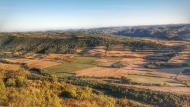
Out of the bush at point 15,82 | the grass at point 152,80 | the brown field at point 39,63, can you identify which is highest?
the bush at point 15,82

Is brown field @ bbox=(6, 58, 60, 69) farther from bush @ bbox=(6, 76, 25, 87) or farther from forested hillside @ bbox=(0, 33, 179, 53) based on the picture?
bush @ bbox=(6, 76, 25, 87)

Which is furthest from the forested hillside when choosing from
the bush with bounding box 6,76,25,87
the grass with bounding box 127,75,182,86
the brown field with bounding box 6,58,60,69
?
the bush with bounding box 6,76,25,87

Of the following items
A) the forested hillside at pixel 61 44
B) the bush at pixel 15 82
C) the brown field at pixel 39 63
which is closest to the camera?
the bush at pixel 15 82

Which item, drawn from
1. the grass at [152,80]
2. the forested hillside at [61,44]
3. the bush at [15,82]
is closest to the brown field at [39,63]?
the grass at [152,80]

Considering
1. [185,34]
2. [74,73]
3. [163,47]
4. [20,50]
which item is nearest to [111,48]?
[163,47]

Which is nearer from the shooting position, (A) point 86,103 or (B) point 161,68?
(A) point 86,103

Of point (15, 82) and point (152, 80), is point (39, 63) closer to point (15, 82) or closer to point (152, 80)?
point (152, 80)

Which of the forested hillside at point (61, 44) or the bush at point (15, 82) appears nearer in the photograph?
the bush at point (15, 82)

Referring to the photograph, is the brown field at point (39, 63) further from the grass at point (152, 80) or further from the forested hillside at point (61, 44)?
the forested hillside at point (61, 44)

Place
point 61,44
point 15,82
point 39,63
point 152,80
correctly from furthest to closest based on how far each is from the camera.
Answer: point 61,44
point 39,63
point 152,80
point 15,82

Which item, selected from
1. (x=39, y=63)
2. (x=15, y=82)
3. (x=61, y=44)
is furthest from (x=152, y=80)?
(x=61, y=44)

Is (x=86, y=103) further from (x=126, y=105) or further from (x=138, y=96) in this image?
(x=138, y=96)
